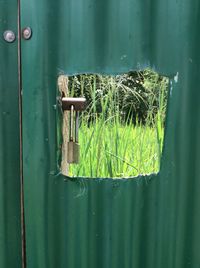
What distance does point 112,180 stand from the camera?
2084 millimetres

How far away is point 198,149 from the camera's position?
210 centimetres

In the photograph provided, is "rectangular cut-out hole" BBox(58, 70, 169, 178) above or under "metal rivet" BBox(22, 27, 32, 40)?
under

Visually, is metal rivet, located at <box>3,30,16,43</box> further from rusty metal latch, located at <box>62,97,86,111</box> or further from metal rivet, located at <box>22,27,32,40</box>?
rusty metal latch, located at <box>62,97,86,111</box>

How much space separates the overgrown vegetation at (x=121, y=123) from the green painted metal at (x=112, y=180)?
1.8 inches

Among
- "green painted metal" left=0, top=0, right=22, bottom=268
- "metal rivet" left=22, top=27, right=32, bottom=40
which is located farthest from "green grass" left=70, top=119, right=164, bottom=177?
"metal rivet" left=22, top=27, right=32, bottom=40

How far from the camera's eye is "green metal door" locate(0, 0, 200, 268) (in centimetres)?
201

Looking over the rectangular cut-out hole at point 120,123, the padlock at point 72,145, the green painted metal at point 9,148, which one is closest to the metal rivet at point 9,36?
the green painted metal at point 9,148

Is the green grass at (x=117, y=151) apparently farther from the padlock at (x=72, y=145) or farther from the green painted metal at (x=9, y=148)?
the green painted metal at (x=9, y=148)

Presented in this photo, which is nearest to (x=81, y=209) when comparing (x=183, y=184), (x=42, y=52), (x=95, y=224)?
(x=95, y=224)

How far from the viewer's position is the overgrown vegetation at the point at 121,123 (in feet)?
6.77

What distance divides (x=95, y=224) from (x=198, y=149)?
581mm

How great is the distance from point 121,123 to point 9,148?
0.53 m

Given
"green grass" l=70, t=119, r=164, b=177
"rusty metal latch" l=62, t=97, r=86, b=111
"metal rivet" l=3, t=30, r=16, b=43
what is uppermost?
"metal rivet" l=3, t=30, r=16, b=43

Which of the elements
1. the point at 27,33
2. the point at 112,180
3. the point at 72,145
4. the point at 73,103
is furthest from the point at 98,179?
the point at 27,33
